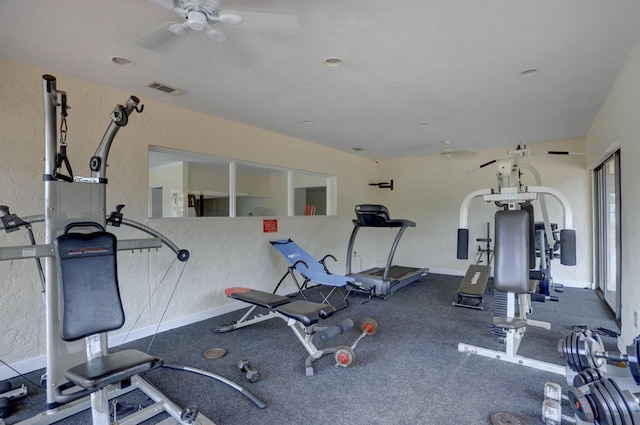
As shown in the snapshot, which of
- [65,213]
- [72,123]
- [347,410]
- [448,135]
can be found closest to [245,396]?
[347,410]

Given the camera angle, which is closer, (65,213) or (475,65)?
(65,213)

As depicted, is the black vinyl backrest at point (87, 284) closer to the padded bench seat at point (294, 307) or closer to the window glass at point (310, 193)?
the padded bench seat at point (294, 307)

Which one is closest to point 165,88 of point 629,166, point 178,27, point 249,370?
point 178,27

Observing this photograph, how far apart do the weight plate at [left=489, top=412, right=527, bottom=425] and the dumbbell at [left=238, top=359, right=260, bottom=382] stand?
1.59 metres

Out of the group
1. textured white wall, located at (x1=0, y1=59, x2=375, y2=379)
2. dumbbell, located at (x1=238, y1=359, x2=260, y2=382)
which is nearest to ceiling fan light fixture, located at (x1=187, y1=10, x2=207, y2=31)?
textured white wall, located at (x1=0, y1=59, x2=375, y2=379)

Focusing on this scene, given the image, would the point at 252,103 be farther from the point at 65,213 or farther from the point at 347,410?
the point at 347,410

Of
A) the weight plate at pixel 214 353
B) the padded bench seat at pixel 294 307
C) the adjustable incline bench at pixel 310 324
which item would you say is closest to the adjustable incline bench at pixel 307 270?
the padded bench seat at pixel 294 307

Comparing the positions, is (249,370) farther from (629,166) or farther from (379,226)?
(629,166)

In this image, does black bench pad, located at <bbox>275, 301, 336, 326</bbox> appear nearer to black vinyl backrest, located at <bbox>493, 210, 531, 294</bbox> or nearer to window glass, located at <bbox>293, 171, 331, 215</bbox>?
black vinyl backrest, located at <bbox>493, 210, 531, 294</bbox>

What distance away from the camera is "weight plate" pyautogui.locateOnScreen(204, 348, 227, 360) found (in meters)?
2.84

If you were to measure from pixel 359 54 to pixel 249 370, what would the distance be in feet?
8.30

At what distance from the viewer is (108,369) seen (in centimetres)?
160

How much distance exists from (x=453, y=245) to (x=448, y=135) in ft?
8.08

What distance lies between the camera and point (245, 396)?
224 centimetres
